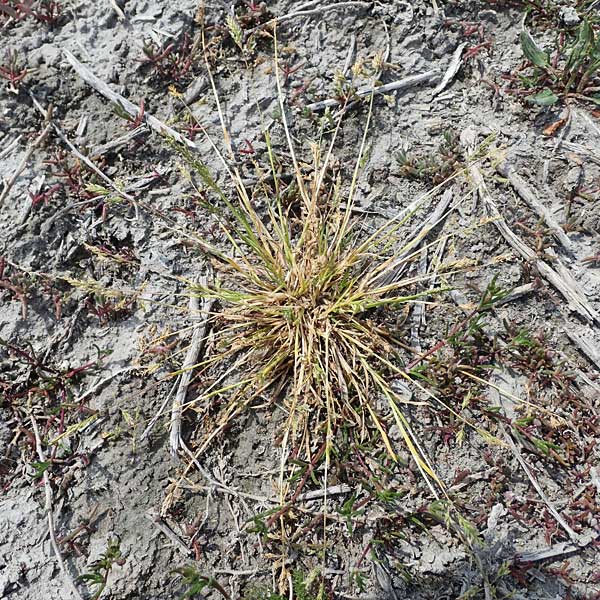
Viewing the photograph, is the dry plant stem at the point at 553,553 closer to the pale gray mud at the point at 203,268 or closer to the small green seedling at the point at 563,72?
the pale gray mud at the point at 203,268

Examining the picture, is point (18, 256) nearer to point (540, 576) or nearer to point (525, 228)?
point (525, 228)

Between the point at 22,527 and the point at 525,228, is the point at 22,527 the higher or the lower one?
the lower one

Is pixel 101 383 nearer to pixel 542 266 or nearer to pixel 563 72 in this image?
pixel 542 266

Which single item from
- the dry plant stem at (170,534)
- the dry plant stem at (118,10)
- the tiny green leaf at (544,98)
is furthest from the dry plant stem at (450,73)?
the dry plant stem at (170,534)

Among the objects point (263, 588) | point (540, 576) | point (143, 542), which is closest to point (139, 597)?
point (143, 542)

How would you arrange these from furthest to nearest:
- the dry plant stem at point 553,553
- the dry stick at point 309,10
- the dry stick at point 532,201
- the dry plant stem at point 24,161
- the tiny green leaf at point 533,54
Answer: the dry stick at point 309,10
the dry plant stem at point 24,161
the tiny green leaf at point 533,54
the dry stick at point 532,201
the dry plant stem at point 553,553

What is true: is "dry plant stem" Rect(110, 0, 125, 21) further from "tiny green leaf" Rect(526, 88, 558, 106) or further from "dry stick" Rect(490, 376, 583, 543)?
"dry stick" Rect(490, 376, 583, 543)

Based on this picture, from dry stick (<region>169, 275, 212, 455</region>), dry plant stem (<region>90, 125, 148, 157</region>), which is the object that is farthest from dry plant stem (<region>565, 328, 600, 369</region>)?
dry plant stem (<region>90, 125, 148, 157</region>)

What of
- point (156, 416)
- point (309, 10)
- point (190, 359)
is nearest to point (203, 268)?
point (190, 359)
